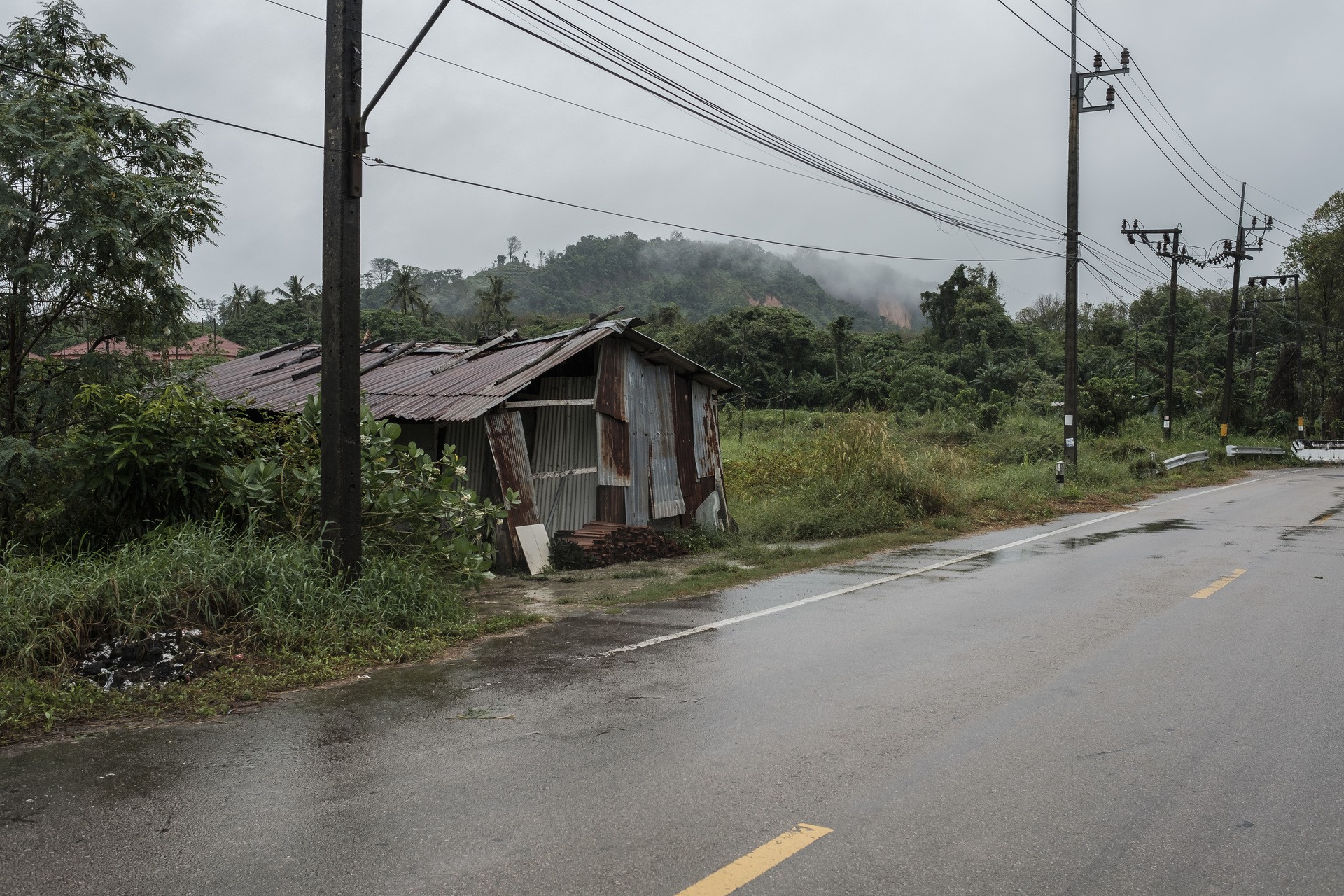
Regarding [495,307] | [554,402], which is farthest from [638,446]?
[495,307]

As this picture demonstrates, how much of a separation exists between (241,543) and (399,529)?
67.8 inches

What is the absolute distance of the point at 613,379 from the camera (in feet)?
45.4

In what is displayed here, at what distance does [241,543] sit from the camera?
8.17 metres

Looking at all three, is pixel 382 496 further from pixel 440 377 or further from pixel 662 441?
pixel 662 441

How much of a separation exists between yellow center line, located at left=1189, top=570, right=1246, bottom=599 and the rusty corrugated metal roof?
24.3ft

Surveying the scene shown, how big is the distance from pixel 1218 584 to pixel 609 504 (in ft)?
24.9

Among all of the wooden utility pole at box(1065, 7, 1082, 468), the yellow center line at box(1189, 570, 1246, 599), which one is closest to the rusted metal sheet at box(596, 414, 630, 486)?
the yellow center line at box(1189, 570, 1246, 599)

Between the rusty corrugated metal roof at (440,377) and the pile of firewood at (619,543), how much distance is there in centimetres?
233

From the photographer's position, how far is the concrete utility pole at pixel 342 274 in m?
8.31

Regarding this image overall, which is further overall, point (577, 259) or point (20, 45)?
point (577, 259)

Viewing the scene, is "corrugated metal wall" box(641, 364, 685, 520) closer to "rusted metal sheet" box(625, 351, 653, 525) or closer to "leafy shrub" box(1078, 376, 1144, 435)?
"rusted metal sheet" box(625, 351, 653, 525)

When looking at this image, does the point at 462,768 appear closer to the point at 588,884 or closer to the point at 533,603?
the point at 588,884

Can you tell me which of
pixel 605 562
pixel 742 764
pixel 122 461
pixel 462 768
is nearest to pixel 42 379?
pixel 122 461

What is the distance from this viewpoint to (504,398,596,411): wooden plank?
1255 cm
